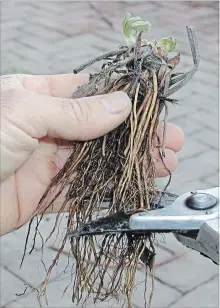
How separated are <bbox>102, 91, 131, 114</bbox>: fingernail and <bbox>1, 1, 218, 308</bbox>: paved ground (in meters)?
1.37

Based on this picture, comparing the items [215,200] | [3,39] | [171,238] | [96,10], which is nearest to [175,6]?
[96,10]

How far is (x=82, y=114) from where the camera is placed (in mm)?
1607

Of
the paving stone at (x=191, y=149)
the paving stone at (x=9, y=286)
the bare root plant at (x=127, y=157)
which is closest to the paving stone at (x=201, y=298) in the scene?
the paving stone at (x=9, y=286)

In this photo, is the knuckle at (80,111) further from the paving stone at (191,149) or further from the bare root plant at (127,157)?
the paving stone at (191,149)

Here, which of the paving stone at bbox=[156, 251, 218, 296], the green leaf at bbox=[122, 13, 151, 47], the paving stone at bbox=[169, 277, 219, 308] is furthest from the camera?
the paving stone at bbox=[156, 251, 218, 296]

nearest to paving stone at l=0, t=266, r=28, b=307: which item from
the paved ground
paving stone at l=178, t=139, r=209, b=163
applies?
the paved ground

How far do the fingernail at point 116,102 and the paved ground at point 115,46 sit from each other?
1.37m

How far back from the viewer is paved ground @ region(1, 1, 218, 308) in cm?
304

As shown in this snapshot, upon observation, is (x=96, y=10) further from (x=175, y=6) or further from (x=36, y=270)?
(x=36, y=270)

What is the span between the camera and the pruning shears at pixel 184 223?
1364mm

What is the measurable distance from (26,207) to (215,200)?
579 mm

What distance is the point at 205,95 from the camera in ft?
14.8

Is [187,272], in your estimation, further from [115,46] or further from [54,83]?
[115,46]

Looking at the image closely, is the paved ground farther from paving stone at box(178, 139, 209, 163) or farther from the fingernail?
the fingernail
